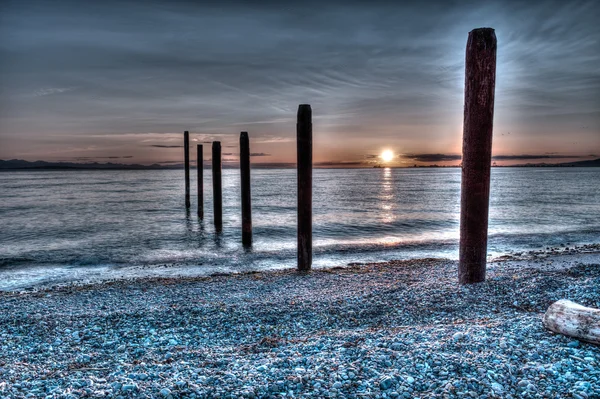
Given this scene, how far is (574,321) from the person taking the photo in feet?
12.7

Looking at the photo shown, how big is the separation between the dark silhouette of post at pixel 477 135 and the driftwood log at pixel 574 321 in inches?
88.6

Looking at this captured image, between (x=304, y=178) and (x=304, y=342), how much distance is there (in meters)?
5.53

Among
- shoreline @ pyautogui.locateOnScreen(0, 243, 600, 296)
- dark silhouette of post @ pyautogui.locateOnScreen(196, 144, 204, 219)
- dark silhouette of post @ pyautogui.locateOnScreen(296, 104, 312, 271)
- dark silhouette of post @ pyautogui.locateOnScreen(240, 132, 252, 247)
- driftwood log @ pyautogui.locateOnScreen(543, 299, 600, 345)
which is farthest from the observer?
dark silhouette of post @ pyautogui.locateOnScreen(196, 144, 204, 219)

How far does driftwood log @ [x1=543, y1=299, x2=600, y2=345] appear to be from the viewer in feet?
12.2

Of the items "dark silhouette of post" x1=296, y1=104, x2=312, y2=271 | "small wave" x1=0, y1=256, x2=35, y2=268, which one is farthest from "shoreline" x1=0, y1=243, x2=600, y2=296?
"small wave" x1=0, y1=256, x2=35, y2=268

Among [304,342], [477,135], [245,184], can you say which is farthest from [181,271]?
[477,135]

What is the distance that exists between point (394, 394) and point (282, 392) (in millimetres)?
896

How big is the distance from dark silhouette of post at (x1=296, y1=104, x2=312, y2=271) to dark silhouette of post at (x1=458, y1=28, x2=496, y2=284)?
13.3ft

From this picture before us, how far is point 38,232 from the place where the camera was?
66.1ft

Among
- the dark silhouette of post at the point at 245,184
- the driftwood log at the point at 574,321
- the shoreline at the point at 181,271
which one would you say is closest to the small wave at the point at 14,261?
the shoreline at the point at 181,271

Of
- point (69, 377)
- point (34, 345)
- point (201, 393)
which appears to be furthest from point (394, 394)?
point (34, 345)

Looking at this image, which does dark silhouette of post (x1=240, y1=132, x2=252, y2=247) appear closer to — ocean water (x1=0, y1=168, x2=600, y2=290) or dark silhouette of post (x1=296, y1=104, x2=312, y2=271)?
ocean water (x1=0, y1=168, x2=600, y2=290)

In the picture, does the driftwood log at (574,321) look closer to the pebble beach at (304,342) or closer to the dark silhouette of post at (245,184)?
the pebble beach at (304,342)

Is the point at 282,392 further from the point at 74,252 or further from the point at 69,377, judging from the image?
the point at 74,252
